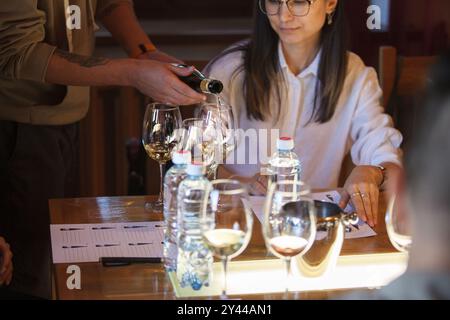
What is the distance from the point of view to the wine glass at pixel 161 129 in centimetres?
162

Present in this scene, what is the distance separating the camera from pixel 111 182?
310 cm

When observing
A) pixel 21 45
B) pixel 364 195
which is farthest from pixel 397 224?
pixel 21 45

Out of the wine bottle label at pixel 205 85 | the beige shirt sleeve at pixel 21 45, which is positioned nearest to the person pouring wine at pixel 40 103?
the beige shirt sleeve at pixel 21 45

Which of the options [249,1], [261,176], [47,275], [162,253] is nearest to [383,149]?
[261,176]

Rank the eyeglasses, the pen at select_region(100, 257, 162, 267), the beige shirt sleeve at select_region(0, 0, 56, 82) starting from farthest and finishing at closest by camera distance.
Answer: the eyeglasses
the beige shirt sleeve at select_region(0, 0, 56, 82)
the pen at select_region(100, 257, 162, 267)

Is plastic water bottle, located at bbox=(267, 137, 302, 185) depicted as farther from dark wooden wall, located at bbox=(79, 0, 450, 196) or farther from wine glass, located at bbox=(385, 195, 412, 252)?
dark wooden wall, located at bbox=(79, 0, 450, 196)

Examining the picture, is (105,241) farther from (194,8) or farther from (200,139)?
(194,8)

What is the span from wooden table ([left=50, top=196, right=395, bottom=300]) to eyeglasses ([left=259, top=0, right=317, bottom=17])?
64cm

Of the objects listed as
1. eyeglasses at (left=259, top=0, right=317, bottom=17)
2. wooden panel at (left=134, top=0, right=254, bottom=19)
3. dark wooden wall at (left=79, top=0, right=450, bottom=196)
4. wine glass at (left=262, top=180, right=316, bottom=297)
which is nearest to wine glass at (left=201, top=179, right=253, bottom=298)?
wine glass at (left=262, top=180, right=316, bottom=297)

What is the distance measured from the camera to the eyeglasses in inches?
78.1

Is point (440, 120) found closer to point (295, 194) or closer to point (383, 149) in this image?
point (295, 194)

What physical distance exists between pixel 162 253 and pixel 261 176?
0.47 meters

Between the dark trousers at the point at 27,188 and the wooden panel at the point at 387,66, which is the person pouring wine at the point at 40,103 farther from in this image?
the wooden panel at the point at 387,66

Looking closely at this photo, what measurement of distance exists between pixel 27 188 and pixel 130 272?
871 mm
